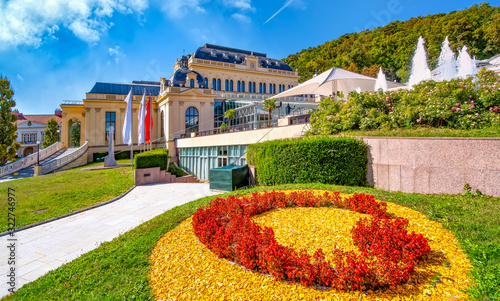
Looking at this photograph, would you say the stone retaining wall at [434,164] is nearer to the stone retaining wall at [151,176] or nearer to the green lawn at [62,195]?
the green lawn at [62,195]

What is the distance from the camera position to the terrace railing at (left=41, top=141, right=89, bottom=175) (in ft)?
80.5

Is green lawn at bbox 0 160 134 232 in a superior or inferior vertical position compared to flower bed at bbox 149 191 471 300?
inferior

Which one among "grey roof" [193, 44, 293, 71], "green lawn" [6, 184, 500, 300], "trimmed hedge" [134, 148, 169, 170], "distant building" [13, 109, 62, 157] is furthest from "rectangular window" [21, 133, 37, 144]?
"green lawn" [6, 184, 500, 300]

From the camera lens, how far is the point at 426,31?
49094 mm

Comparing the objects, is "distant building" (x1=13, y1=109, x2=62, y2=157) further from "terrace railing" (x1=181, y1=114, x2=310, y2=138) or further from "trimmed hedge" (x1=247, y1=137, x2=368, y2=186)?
"trimmed hedge" (x1=247, y1=137, x2=368, y2=186)

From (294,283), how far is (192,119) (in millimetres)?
33817

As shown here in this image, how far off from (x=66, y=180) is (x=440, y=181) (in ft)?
68.5

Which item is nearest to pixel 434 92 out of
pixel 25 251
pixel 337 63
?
pixel 25 251

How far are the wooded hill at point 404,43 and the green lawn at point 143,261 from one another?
49957mm

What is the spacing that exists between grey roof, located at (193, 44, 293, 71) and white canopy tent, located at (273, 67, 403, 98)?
34.9m

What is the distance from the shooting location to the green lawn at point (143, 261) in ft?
11.7

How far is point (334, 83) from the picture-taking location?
59.0ft

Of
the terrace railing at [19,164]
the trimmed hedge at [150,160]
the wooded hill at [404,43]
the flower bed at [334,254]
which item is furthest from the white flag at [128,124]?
the wooded hill at [404,43]

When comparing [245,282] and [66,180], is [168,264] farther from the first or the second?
[66,180]
